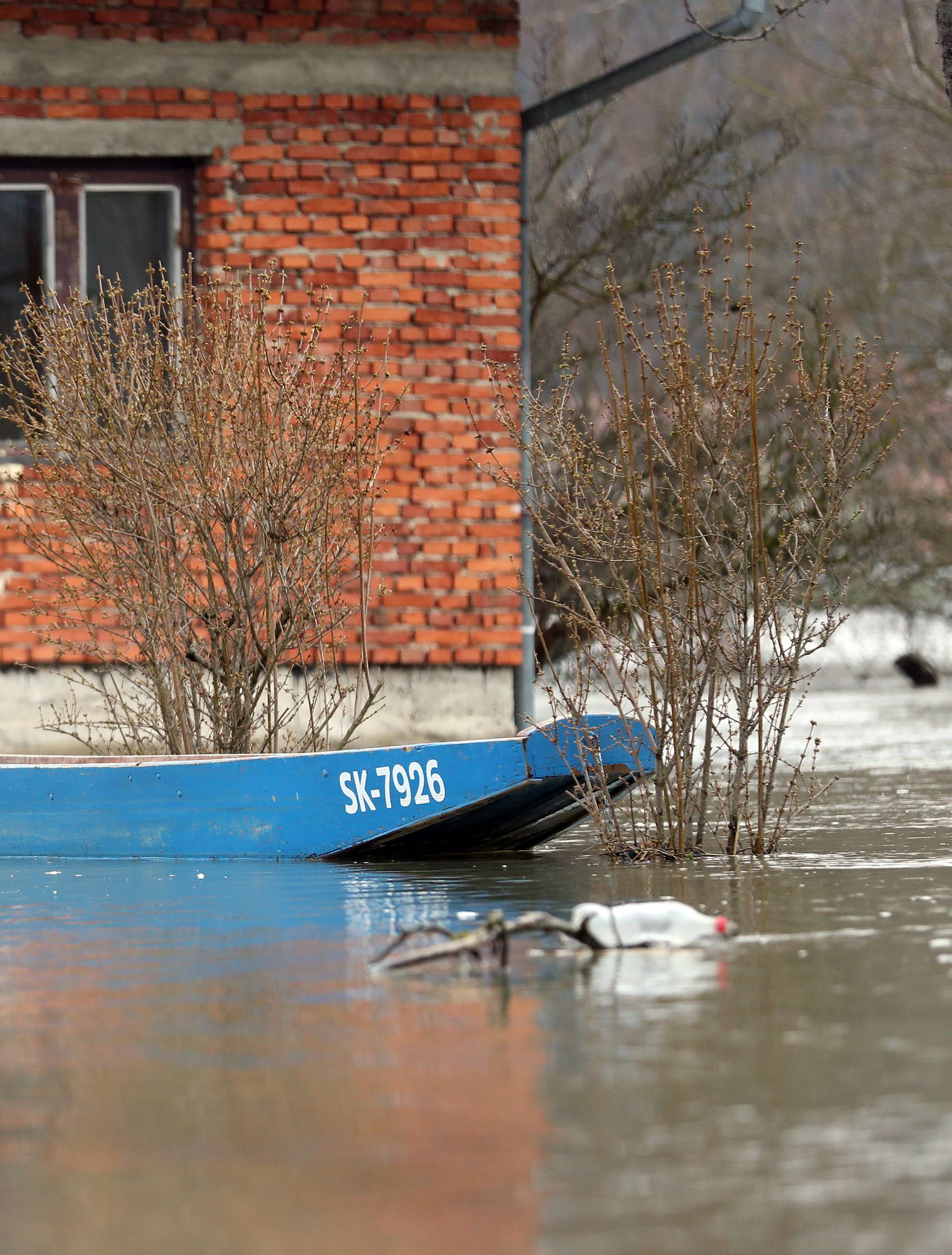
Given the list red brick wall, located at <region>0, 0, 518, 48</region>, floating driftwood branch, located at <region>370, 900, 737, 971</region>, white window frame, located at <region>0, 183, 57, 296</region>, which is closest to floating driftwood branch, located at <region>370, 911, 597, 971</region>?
floating driftwood branch, located at <region>370, 900, 737, 971</region>

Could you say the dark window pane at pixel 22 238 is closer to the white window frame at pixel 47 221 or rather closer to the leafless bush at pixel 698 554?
the white window frame at pixel 47 221

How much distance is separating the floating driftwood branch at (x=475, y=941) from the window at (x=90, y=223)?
784 centimetres

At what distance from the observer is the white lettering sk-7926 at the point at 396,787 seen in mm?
10586

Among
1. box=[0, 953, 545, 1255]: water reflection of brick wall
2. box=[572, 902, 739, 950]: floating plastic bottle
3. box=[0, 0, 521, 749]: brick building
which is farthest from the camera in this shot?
box=[0, 0, 521, 749]: brick building

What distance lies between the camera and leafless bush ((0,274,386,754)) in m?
11.3

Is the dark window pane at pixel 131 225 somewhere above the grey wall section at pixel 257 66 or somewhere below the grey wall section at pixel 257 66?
below

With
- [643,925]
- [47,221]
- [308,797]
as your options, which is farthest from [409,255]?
[643,925]

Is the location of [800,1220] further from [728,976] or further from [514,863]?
[514,863]

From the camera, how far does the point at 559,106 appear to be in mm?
14188

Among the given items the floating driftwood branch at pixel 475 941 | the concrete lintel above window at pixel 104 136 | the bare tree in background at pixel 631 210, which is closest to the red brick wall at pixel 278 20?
the concrete lintel above window at pixel 104 136

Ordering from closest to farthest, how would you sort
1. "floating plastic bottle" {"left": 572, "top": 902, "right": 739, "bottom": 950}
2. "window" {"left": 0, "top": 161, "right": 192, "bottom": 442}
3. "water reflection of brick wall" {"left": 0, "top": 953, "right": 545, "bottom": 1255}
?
"water reflection of brick wall" {"left": 0, "top": 953, "right": 545, "bottom": 1255} < "floating plastic bottle" {"left": 572, "top": 902, "right": 739, "bottom": 950} < "window" {"left": 0, "top": 161, "right": 192, "bottom": 442}

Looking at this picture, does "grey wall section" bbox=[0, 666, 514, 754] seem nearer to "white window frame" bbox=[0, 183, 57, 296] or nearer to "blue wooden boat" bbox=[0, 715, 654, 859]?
"white window frame" bbox=[0, 183, 57, 296]

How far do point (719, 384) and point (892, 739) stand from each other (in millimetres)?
10491

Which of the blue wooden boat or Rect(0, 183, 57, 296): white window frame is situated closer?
the blue wooden boat
